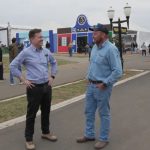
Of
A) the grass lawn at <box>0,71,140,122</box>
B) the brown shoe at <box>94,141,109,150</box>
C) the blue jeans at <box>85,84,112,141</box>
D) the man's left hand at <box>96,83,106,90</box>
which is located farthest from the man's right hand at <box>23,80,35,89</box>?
the grass lawn at <box>0,71,140,122</box>

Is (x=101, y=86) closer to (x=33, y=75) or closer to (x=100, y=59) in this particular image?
(x=100, y=59)

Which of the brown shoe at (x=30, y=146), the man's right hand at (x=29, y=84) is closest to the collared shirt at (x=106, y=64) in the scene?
the man's right hand at (x=29, y=84)

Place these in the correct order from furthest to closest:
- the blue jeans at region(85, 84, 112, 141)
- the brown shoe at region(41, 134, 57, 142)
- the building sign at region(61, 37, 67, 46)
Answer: the building sign at region(61, 37, 67, 46) → the brown shoe at region(41, 134, 57, 142) → the blue jeans at region(85, 84, 112, 141)

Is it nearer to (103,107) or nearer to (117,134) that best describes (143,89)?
(117,134)

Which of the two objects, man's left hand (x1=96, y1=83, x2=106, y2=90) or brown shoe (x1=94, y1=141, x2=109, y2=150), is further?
brown shoe (x1=94, y1=141, x2=109, y2=150)

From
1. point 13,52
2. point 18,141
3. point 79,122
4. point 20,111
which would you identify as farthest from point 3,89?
point 18,141

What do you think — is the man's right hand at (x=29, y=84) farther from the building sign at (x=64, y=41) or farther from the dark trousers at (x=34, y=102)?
the building sign at (x=64, y=41)

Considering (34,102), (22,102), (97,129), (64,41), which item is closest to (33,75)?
(34,102)

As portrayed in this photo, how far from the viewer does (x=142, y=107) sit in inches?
412

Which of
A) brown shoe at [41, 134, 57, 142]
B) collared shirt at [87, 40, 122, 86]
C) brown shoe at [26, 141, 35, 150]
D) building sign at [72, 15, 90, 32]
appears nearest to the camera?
collared shirt at [87, 40, 122, 86]

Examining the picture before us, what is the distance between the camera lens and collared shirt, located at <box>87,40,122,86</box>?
6512 mm

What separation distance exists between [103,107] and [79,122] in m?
2.05

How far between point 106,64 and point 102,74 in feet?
0.52

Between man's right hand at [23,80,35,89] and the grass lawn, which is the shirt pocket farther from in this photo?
the grass lawn
